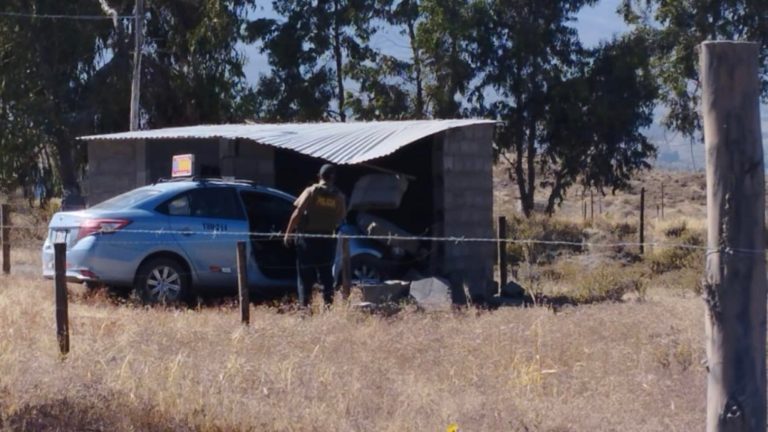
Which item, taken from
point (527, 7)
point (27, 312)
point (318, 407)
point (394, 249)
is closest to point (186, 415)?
point (318, 407)

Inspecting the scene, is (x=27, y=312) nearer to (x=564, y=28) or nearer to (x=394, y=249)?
(x=394, y=249)

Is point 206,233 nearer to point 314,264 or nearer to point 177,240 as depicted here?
point 177,240

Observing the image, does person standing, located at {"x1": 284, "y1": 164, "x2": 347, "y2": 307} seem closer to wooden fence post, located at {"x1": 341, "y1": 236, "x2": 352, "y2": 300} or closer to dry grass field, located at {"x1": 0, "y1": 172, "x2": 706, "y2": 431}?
wooden fence post, located at {"x1": 341, "y1": 236, "x2": 352, "y2": 300}

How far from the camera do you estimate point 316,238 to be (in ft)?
42.9

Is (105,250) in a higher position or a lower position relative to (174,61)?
lower

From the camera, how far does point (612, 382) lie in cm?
884

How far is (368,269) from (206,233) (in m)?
2.26

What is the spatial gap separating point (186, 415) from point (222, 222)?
290 inches

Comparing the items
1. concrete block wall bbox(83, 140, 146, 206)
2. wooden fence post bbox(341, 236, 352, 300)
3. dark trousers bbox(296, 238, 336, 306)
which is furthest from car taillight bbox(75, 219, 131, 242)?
concrete block wall bbox(83, 140, 146, 206)

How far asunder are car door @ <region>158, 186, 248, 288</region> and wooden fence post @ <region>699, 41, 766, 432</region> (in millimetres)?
9209

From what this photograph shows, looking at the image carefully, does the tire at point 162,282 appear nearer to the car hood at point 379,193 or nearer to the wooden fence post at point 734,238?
the car hood at point 379,193

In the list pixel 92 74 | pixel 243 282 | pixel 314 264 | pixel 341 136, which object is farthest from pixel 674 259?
pixel 92 74

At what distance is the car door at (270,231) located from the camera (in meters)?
14.9

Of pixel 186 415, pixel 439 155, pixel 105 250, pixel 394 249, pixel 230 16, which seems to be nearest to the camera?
pixel 186 415
